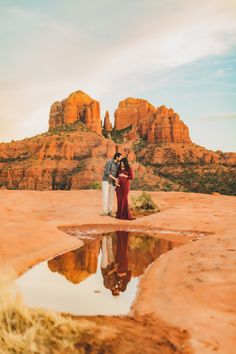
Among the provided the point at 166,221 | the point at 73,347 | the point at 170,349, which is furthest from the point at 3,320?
the point at 166,221

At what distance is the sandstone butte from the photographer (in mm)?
87562

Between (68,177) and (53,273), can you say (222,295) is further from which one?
(68,177)

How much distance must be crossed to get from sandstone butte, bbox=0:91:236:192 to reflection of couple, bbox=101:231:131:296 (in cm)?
5746

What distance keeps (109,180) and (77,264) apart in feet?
22.2

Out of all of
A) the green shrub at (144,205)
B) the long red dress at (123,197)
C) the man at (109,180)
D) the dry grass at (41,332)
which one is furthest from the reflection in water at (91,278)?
the green shrub at (144,205)

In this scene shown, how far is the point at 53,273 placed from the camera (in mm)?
5691

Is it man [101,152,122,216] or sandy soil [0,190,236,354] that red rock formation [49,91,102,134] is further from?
sandy soil [0,190,236,354]

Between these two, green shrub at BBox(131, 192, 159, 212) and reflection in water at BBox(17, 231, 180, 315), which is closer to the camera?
reflection in water at BBox(17, 231, 180, 315)

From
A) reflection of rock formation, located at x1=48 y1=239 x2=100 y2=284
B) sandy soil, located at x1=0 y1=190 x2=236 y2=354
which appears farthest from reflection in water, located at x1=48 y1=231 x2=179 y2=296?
sandy soil, located at x1=0 y1=190 x2=236 y2=354

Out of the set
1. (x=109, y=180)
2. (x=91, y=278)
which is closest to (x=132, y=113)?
(x=109, y=180)

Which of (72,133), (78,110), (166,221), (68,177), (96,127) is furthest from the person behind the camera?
(78,110)

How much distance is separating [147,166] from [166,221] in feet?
285

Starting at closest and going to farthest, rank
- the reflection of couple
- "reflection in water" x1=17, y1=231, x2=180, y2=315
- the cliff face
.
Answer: "reflection in water" x1=17, y1=231, x2=180, y2=315 < the reflection of couple < the cliff face

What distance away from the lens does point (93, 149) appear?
317 ft
